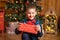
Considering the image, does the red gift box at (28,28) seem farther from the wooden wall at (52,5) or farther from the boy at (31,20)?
the wooden wall at (52,5)

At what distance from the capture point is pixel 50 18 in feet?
14.0

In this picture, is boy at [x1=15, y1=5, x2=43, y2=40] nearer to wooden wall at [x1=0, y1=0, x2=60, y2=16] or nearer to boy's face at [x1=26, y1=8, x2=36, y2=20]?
boy's face at [x1=26, y1=8, x2=36, y2=20]

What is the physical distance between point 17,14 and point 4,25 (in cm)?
48

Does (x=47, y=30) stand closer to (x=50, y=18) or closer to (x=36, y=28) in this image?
(x=50, y=18)

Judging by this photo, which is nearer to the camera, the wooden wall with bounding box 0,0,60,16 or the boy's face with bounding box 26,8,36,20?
the boy's face with bounding box 26,8,36,20

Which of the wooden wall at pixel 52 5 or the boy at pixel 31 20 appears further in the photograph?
the wooden wall at pixel 52 5

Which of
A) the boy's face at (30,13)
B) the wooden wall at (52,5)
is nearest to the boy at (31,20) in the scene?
the boy's face at (30,13)

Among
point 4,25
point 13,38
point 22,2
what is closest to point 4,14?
point 4,25

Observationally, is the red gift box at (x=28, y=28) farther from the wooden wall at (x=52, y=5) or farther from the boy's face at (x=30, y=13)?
the wooden wall at (x=52, y=5)

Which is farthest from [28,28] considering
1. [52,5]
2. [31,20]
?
[52,5]

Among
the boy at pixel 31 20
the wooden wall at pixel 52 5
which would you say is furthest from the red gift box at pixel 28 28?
the wooden wall at pixel 52 5

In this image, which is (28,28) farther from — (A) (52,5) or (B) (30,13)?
(A) (52,5)

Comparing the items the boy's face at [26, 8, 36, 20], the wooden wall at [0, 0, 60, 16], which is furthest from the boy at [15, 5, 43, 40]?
the wooden wall at [0, 0, 60, 16]

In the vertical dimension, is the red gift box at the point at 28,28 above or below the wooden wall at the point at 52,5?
below
